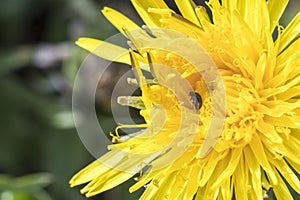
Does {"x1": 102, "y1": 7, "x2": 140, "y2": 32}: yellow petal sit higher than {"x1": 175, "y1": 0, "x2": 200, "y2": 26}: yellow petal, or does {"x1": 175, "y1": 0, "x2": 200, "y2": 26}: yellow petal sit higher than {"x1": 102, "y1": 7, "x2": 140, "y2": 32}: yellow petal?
{"x1": 102, "y1": 7, "x2": 140, "y2": 32}: yellow petal

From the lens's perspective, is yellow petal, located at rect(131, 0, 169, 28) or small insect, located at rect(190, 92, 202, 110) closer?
small insect, located at rect(190, 92, 202, 110)

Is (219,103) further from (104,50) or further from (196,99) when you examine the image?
(104,50)

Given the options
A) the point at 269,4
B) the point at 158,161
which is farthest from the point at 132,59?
the point at 269,4

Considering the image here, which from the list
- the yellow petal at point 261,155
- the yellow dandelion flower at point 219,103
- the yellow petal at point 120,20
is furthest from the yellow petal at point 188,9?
the yellow petal at point 261,155

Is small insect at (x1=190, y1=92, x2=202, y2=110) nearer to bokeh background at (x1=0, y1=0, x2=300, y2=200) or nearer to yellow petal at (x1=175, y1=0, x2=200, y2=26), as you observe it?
yellow petal at (x1=175, y1=0, x2=200, y2=26)

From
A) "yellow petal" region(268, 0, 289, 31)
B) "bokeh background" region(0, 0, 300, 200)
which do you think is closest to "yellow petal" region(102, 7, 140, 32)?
"yellow petal" region(268, 0, 289, 31)

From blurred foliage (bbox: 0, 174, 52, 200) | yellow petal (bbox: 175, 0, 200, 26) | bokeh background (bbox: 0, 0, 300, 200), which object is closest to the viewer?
yellow petal (bbox: 175, 0, 200, 26)

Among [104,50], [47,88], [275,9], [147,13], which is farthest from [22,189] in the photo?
[275,9]
